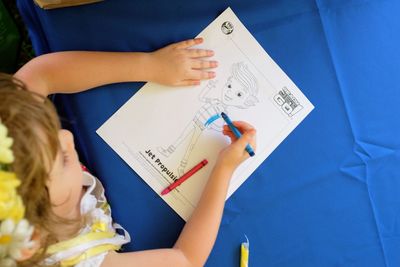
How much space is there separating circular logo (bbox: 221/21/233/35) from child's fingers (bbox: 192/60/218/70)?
5 cm

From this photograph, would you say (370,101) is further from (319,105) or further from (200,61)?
(200,61)

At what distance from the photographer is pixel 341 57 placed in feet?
2.64

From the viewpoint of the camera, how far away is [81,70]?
2.39 feet

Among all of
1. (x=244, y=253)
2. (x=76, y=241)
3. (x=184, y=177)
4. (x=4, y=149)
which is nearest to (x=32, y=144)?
(x=4, y=149)

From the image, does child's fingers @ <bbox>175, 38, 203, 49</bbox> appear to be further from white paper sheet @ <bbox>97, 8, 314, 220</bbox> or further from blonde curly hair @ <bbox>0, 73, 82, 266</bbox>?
blonde curly hair @ <bbox>0, 73, 82, 266</bbox>

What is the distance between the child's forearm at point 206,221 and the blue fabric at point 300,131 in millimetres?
43

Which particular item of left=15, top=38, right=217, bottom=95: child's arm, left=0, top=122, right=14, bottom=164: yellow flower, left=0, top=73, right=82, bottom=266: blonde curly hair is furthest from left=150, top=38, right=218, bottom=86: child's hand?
left=0, top=122, right=14, bottom=164: yellow flower

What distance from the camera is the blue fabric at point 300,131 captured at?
76 cm

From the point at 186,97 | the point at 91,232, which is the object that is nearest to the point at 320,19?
the point at 186,97

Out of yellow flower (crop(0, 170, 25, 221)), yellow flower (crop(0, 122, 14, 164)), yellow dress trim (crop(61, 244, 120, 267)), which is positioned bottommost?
yellow dress trim (crop(61, 244, 120, 267))

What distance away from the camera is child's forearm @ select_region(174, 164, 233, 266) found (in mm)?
728

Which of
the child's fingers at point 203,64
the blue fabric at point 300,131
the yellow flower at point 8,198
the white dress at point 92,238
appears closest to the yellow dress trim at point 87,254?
the white dress at point 92,238

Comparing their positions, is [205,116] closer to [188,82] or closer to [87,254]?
[188,82]

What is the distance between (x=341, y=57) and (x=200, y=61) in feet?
0.83
